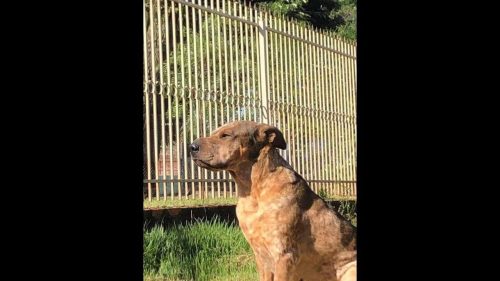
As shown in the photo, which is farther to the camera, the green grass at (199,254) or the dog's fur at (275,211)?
the green grass at (199,254)

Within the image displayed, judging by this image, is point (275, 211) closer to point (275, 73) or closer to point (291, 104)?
point (291, 104)

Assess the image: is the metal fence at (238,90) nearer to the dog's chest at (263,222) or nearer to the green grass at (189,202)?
the green grass at (189,202)

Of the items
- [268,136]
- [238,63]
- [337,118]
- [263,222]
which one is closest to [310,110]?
[337,118]

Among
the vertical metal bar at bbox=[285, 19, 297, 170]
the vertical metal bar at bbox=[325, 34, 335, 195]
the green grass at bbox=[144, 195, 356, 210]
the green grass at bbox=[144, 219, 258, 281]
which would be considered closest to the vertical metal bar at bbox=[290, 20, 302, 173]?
the vertical metal bar at bbox=[285, 19, 297, 170]

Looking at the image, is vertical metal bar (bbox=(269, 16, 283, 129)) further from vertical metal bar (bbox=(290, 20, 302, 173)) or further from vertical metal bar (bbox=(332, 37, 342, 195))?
vertical metal bar (bbox=(332, 37, 342, 195))

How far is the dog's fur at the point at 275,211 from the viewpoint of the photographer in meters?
1.78

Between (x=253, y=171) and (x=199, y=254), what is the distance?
406 mm

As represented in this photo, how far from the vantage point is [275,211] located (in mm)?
1791

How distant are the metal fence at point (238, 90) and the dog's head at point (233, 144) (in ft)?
0.91

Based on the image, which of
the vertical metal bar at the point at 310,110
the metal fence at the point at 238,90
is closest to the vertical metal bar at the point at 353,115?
the metal fence at the point at 238,90

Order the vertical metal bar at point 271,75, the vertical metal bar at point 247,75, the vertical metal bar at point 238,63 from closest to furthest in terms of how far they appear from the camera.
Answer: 1. the vertical metal bar at point 271,75
2. the vertical metal bar at point 247,75
3. the vertical metal bar at point 238,63

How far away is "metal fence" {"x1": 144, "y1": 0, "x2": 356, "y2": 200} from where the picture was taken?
229cm
